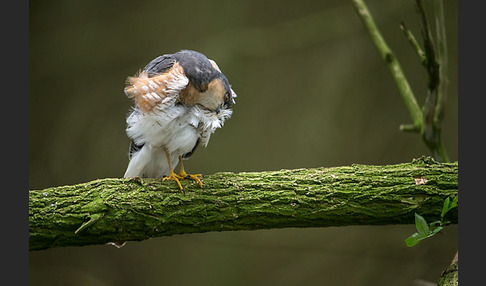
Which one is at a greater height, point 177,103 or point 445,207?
point 177,103

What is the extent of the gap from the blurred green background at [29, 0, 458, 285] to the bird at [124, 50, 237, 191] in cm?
185

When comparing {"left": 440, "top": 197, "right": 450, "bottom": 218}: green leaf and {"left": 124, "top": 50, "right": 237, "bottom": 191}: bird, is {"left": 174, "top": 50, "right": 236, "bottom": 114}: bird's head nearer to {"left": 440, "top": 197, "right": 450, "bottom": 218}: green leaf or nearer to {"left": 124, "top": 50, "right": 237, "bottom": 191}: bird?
{"left": 124, "top": 50, "right": 237, "bottom": 191}: bird

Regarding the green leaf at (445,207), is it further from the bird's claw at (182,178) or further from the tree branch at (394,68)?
the bird's claw at (182,178)

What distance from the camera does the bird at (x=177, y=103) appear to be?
7.02 ft

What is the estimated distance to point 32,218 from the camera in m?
1.91

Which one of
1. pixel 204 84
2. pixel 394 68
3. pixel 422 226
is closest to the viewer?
pixel 422 226

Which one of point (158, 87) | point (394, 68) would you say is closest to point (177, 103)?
point (158, 87)

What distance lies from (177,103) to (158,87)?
118mm

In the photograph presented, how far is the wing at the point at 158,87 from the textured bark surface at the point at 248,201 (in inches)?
14.5

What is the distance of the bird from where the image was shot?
84.2 inches

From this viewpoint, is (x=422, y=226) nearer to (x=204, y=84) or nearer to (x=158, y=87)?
(x=204, y=84)

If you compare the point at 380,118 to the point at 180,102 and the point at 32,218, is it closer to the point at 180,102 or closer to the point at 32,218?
the point at 180,102

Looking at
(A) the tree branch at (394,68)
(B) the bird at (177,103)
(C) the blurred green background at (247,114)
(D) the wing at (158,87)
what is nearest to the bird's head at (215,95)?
(B) the bird at (177,103)

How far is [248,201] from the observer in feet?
6.92
